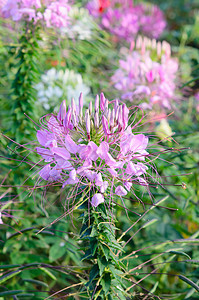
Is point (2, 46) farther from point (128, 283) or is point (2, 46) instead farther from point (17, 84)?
point (128, 283)

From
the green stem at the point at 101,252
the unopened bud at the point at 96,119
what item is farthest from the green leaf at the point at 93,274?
the unopened bud at the point at 96,119

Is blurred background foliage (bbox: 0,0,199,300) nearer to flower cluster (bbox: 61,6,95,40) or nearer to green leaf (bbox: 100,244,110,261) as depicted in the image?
flower cluster (bbox: 61,6,95,40)

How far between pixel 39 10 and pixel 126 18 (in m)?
1.56

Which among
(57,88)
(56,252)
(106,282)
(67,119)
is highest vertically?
(67,119)

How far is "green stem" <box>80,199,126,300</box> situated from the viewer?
2.63ft

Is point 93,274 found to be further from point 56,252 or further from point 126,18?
point 126,18

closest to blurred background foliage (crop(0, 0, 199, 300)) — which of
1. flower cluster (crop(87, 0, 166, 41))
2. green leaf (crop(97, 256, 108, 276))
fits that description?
green leaf (crop(97, 256, 108, 276))

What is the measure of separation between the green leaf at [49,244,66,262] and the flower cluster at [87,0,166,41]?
195 cm

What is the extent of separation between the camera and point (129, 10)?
2.93m

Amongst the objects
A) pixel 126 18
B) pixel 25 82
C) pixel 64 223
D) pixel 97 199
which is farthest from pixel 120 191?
pixel 126 18

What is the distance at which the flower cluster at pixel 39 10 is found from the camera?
128cm

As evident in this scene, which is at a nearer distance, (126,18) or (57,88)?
(57,88)

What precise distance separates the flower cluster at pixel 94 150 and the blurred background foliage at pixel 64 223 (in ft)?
0.46

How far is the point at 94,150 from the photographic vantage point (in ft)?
2.53
